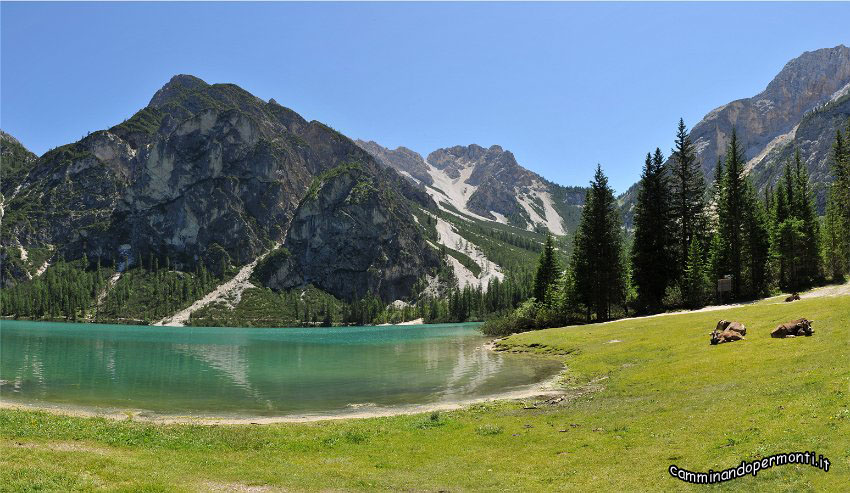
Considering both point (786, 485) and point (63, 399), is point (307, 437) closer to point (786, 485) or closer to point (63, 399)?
point (786, 485)

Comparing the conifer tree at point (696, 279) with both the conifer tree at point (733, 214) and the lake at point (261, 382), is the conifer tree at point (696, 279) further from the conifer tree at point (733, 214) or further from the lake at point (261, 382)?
the lake at point (261, 382)

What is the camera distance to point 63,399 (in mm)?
40156

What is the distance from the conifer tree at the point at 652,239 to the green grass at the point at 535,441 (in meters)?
46.7

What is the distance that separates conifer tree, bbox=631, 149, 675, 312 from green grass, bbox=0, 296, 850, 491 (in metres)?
46.7

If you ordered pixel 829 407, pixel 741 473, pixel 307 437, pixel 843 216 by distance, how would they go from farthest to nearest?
pixel 843 216 < pixel 307 437 < pixel 829 407 < pixel 741 473

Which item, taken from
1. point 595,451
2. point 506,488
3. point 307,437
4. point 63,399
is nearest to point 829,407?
point 595,451

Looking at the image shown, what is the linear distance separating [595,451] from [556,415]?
751cm

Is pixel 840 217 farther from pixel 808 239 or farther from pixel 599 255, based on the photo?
pixel 599 255

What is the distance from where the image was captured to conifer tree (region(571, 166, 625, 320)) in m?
81.1

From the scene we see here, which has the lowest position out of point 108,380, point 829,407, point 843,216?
point 108,380

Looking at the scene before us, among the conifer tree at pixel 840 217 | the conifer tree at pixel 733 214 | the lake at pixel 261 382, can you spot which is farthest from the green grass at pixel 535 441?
the conifer tree at pixel 840 217

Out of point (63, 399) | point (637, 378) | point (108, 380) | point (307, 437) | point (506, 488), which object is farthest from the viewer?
point (108, 380)

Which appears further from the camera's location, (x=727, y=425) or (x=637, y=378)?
(x=637, y=378)

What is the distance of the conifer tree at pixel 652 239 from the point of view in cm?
7912
